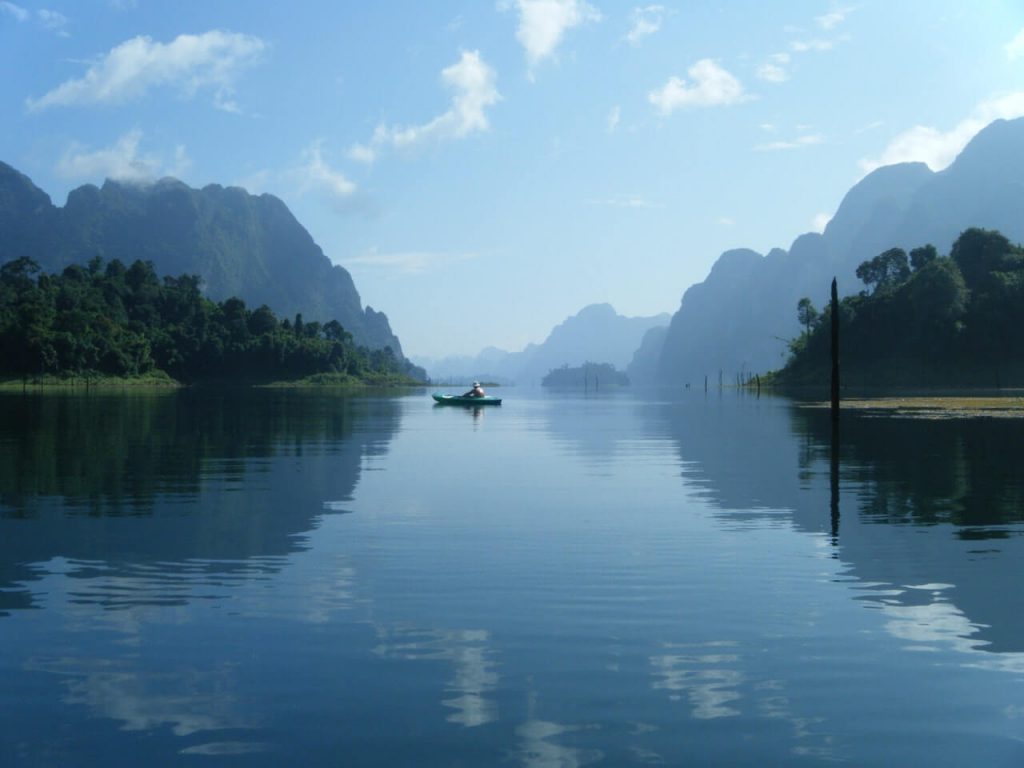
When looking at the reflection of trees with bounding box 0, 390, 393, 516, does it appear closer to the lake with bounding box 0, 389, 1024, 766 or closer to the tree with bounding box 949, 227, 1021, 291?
the lake with bounding box 0, 389, 1024, 766

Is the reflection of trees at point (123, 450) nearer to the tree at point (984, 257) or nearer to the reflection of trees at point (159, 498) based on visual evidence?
the reflection of trees at point (159, 498)

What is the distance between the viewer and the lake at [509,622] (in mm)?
9711

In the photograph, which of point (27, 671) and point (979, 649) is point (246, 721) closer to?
point (27, 671)

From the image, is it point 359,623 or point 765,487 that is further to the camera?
point 765,487

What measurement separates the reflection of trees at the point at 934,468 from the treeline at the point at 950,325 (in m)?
125

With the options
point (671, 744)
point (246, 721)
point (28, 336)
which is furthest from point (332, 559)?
point (28, 336)

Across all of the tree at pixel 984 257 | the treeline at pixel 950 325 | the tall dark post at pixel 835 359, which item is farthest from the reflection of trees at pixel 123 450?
the tree at pixel 984 257

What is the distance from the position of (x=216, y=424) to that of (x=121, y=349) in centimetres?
14640

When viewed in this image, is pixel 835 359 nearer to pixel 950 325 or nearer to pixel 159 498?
pixel 159 498

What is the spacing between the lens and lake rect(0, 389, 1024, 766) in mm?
9711

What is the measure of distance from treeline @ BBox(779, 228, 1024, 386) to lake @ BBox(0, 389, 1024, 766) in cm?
16105

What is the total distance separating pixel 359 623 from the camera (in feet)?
45.9

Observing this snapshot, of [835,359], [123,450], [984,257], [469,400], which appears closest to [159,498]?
[123,450]

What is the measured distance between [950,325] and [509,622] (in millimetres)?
186191
